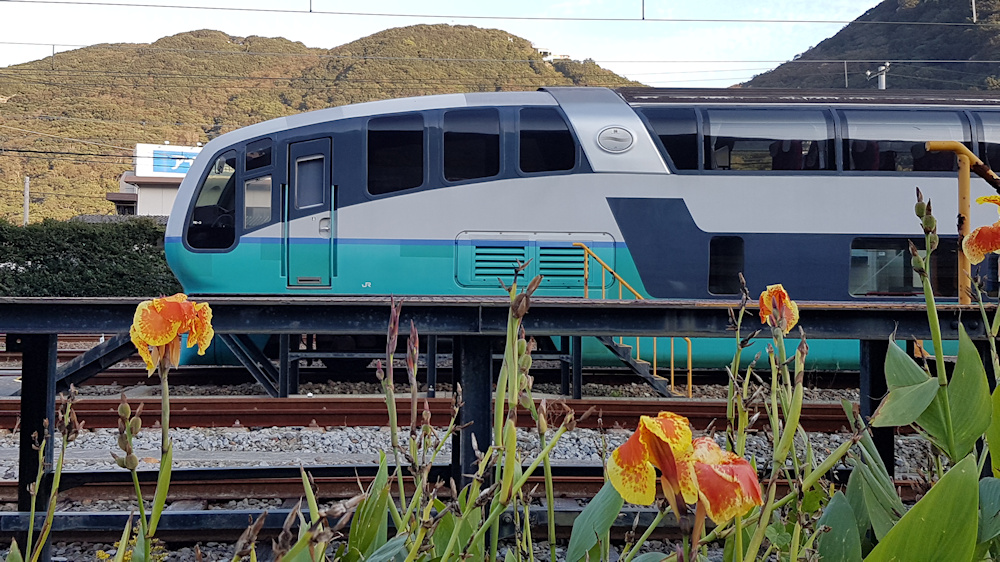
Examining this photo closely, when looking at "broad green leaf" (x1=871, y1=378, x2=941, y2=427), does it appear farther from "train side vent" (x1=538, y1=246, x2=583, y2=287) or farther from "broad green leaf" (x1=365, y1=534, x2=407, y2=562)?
"train side vent" (x1=538, y1=246, x2=583, y2=287)

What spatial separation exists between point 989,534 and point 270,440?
5091 mm

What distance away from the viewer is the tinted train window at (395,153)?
25.0 ft

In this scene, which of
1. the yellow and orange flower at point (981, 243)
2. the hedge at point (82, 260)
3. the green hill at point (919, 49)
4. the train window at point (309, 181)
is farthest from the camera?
the green hill at point (919, 49)

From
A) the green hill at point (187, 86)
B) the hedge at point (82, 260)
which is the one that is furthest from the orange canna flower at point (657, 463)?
the green hill at point (187, 86)

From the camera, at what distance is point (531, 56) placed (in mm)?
101562

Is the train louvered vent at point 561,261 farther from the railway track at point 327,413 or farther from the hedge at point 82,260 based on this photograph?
the hedge at point 82,260

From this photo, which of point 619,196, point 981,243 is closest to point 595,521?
point 981,243

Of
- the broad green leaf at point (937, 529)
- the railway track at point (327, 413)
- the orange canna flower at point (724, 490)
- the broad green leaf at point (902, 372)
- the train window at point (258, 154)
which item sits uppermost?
the train window at point (258, 154)

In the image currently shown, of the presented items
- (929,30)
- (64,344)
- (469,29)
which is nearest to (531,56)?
(469,29)

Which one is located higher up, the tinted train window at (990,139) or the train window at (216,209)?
the tinted train window at (990,139)

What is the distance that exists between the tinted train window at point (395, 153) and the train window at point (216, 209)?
1646 millimetres

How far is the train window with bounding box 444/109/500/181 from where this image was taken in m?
7.60

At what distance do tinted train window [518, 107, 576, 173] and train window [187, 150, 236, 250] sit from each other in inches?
128

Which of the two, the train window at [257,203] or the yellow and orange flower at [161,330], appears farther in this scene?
the train window at [257,203]
